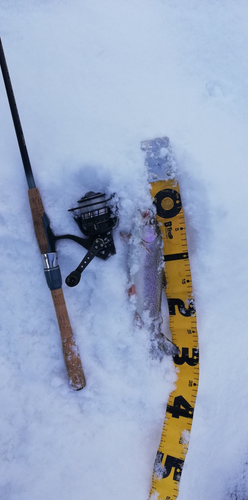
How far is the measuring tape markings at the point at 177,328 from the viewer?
101 inches

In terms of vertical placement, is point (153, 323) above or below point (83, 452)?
above

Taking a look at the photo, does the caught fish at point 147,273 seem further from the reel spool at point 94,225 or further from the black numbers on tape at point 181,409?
the black numbers on tape at point 181,409

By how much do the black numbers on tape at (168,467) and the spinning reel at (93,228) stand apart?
1636 mm

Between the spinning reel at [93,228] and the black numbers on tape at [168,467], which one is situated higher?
the spinning reel at [93,228]

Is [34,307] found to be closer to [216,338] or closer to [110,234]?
[110,234]

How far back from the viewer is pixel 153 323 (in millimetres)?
2588

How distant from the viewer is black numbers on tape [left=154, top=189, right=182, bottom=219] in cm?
260

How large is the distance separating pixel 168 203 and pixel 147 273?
612 millimetres

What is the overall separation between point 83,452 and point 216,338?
1.47 m

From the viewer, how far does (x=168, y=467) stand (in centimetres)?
255

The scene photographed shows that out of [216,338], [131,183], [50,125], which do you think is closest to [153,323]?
[216,338]

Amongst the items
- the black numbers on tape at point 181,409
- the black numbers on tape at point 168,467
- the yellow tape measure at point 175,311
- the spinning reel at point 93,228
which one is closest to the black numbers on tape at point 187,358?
the yellow tape measure at point 175,311

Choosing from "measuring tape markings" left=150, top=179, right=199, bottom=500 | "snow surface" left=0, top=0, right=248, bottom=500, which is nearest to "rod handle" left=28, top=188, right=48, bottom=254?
"snow surface" left=0, top=0, right=248, bottom=500

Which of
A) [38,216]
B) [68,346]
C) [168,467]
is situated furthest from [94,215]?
[168,467]
